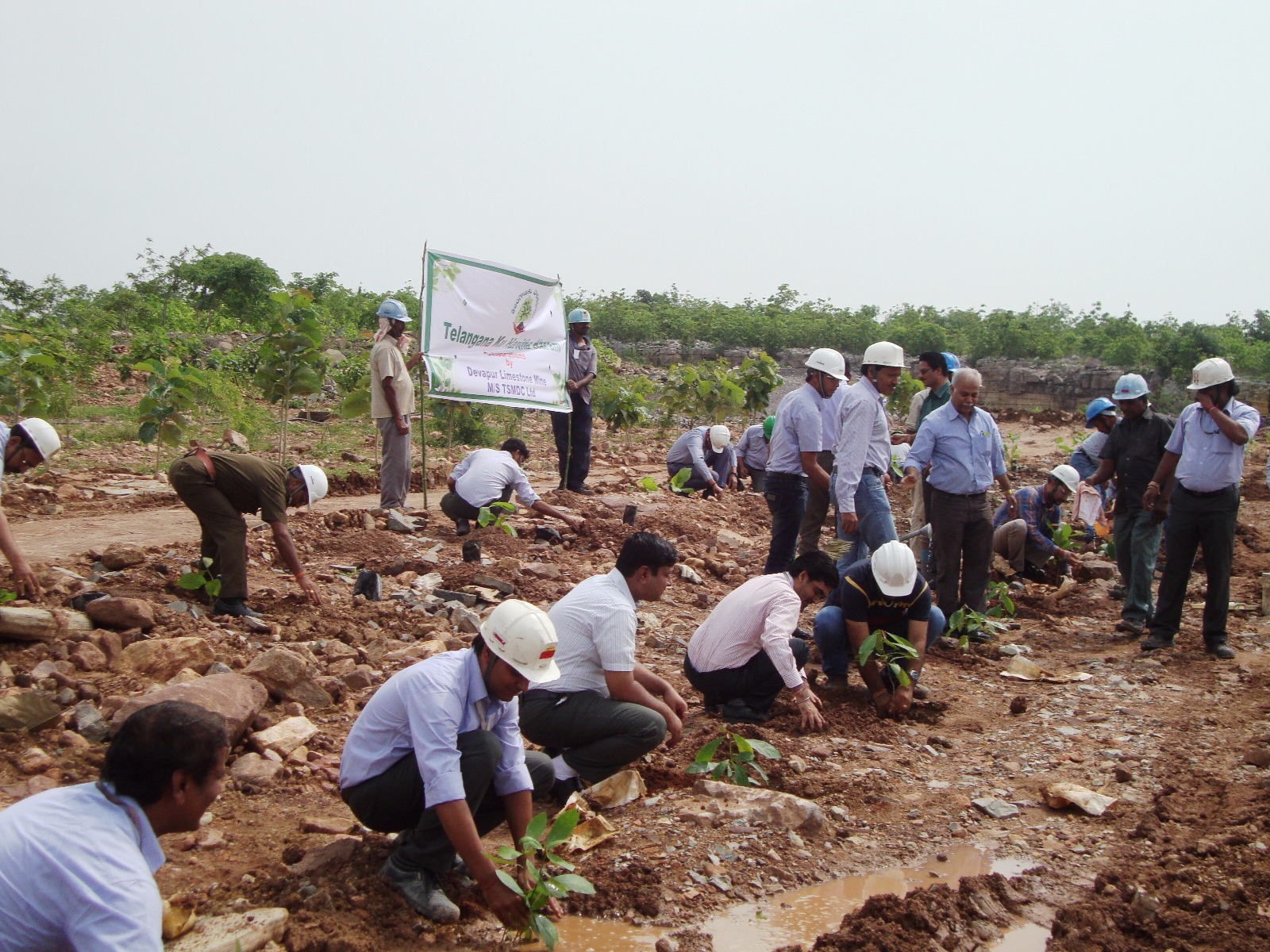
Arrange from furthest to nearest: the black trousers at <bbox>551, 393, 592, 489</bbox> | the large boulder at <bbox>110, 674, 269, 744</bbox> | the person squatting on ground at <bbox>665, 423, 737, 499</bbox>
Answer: the person squatting on ground at <bbox>665, 423, 737, 499</bbox>, the black trousers at <bbox>551, 393, 592, 489</bbox>, the large boulder at <bbox>110, 674, 269, 744</bbox>

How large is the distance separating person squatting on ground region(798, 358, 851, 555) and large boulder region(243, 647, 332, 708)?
2.97 meters

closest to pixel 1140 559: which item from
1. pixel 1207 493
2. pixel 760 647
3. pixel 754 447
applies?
pixel 1207 493

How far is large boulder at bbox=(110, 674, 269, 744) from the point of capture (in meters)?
3.91

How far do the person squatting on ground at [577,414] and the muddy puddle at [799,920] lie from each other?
635 cm

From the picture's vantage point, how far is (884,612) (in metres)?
4.91

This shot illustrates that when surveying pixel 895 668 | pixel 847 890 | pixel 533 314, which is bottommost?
pixel 847 890

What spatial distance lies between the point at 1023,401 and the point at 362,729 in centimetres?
2531

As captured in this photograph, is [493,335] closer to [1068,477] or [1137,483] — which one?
[1068,477]

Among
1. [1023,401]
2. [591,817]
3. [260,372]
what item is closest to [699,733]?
[591,817]

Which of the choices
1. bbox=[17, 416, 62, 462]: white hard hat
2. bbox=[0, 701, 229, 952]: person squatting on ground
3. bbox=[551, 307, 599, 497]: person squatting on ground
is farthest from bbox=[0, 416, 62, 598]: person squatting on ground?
bbox=[551, 307, 599, 497]: person squatting on ground

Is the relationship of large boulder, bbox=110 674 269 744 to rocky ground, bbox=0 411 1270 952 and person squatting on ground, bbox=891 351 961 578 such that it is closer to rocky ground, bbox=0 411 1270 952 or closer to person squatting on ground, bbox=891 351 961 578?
rocky ground, bbox=0 411 1270 952

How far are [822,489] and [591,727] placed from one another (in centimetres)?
286

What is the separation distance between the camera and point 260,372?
31.5 feet

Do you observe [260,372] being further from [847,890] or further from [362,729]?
[847,890]
